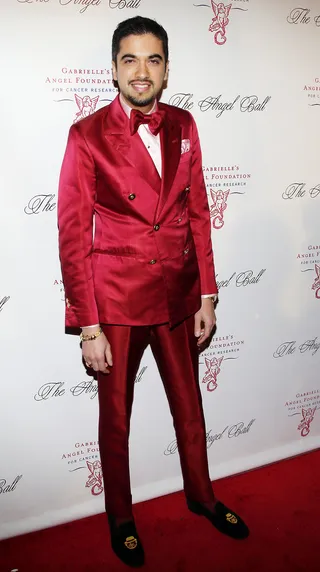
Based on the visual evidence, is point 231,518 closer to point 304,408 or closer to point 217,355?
point 217,355

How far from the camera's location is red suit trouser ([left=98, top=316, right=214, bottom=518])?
6.05ft

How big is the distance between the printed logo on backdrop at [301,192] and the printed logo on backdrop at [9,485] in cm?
166

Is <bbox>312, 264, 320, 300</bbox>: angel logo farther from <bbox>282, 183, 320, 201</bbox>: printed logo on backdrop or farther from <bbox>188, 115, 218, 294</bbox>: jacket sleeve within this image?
<bbox>188, 115, 218, 294</bbox>: jacket sleeve

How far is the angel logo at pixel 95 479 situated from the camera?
7.22 ft

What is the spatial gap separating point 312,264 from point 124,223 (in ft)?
3.68

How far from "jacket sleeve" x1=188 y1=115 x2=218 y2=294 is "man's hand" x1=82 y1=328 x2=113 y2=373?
1.46 feet

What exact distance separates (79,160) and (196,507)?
4.78ft

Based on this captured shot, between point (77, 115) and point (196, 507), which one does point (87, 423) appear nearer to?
point (196, 507)

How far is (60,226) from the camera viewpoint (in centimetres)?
169

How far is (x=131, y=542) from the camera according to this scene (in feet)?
6.26

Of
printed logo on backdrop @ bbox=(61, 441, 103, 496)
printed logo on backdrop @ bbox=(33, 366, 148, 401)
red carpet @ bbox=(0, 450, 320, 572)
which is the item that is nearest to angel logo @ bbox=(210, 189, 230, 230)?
printed logo on backdrop @ bbox=(33, 366, 148, 401)

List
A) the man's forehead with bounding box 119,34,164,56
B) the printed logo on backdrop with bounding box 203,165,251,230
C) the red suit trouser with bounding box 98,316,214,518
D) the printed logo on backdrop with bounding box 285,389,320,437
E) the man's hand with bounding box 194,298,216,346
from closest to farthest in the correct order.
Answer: the man's forehead with bounding box 119,34,164,56
the red suit trouser with bounding box 98,316,214,518
the man's hand with bounding box 194,298,216,346
the printed logo on backdrop with bounding box 203,165,251,230
the printed logo on backdrop with bounding box 285,389,320,437

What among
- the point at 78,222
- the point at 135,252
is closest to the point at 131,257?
the point at 135,252

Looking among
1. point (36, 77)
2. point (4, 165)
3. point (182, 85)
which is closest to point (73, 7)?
point (36, 77)
